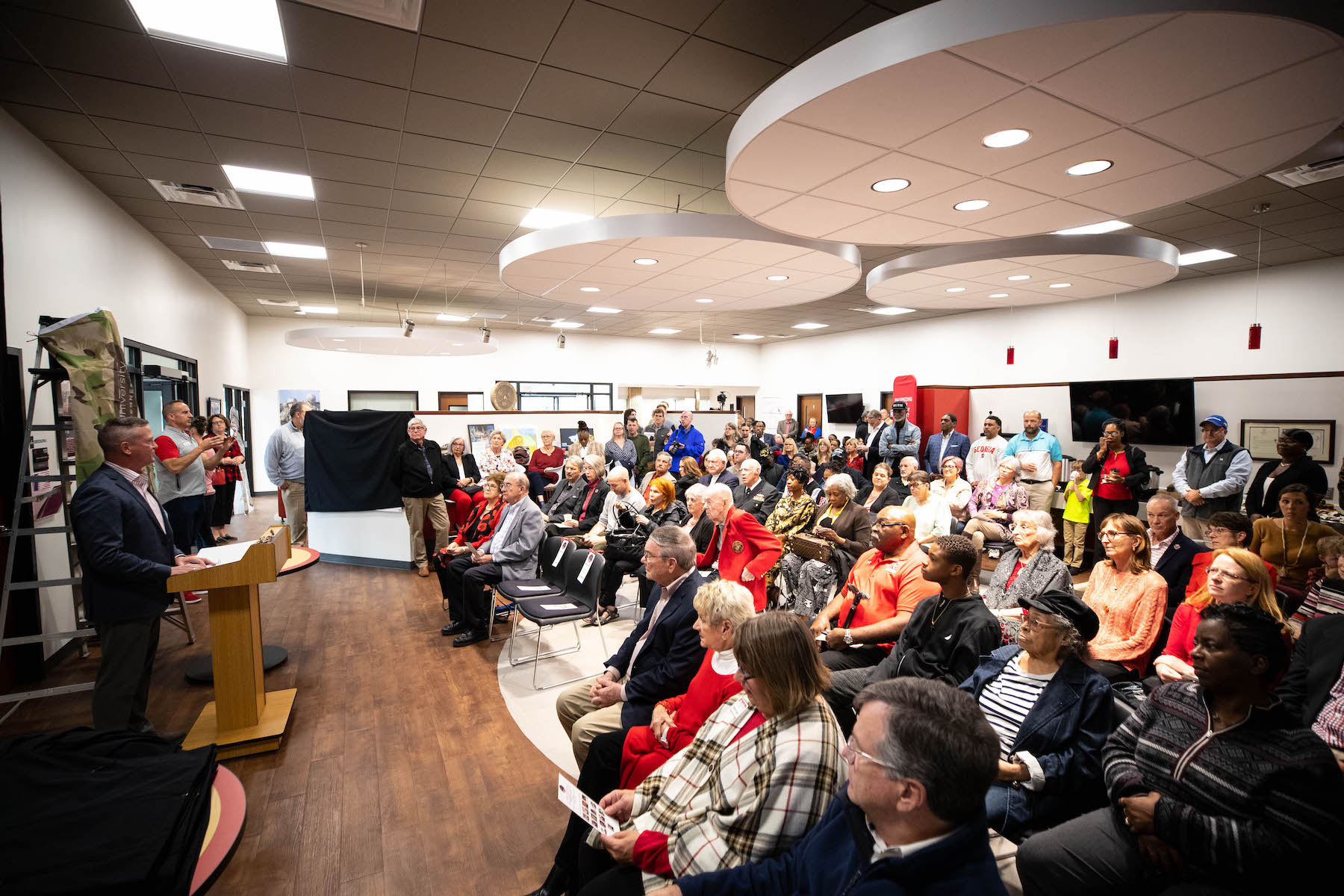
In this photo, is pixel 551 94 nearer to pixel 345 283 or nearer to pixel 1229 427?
pixel 345 283

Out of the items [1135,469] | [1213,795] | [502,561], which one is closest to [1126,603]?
[1213,795]

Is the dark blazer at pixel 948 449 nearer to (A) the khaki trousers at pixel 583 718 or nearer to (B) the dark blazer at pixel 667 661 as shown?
(B) the dark blazer at pixel 667 661

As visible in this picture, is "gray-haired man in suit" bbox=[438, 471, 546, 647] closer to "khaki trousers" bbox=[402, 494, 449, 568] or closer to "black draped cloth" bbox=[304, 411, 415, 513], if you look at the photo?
"khaki trousers" bbox=[402, 494, 449, 568]

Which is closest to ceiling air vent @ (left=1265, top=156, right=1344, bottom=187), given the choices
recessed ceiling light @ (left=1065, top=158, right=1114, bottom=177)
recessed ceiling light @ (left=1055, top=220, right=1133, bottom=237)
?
recessed ceiling light @ (left=1055, top=220, right=1133, bottom=237)

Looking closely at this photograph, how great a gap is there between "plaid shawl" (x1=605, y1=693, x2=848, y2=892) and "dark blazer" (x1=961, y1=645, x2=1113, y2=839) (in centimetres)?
92

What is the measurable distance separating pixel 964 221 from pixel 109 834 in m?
4.99

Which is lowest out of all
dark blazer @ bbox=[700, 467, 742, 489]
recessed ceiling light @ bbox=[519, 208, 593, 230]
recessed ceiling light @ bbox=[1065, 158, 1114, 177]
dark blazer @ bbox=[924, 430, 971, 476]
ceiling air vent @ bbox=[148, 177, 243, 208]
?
dark blazer @ bbox=[700, 467, 742, 489]

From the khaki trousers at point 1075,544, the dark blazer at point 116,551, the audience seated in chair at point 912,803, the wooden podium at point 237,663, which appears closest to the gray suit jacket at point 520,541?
the wooden podium at point 237,663

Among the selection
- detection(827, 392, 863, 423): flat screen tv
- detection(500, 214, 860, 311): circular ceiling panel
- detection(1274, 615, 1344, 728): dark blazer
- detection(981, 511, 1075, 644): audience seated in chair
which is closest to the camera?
detection(1274, 615, 1344, 728): dark blazer

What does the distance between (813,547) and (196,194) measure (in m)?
6.40

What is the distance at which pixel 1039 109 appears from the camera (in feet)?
8.30

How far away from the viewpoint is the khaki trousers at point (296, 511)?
7465 millimetres

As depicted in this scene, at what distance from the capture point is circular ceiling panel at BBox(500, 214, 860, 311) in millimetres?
4500

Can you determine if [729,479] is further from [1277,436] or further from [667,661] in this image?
[1277,436]
